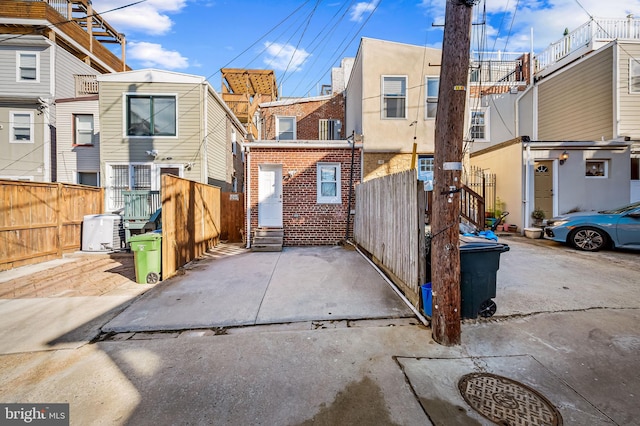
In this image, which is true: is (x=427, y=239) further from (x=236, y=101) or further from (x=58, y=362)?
(x=236, y=101)

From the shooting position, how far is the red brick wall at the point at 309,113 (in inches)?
588

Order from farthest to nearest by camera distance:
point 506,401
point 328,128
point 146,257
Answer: point 328,128, point 146,257, point 506,401

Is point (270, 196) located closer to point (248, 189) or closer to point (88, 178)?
point (248, 189)

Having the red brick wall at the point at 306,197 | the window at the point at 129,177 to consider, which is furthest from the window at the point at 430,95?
the window at the point at 129,177

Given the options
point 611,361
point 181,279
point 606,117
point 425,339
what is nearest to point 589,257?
point 611,361

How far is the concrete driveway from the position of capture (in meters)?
2.23

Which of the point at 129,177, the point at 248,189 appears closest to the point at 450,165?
the point at 248,189

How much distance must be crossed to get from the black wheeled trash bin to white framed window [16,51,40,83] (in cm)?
1920

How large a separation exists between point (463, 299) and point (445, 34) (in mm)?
3255

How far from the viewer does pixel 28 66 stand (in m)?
13.1

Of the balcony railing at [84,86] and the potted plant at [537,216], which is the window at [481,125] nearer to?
the potted plant at [537,216]

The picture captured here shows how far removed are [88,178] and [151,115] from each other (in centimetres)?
490

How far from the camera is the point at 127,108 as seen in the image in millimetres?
11031

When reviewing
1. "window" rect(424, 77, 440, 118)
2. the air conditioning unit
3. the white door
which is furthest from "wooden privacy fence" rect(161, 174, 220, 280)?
"window" rect(424, 77, 440, 118)
